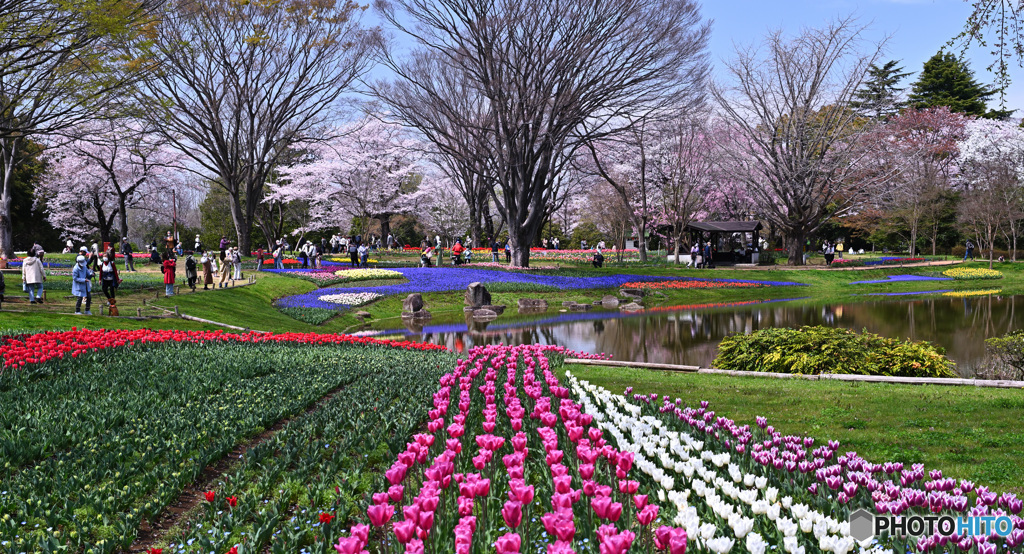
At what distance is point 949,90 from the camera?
66.5m

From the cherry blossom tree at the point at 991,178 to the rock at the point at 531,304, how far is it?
2713cm

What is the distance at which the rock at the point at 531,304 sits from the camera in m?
25.9

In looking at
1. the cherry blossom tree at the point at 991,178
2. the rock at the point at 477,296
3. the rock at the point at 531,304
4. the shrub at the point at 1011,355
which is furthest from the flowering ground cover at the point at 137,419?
the cherry blossom tree at the point at 991,178

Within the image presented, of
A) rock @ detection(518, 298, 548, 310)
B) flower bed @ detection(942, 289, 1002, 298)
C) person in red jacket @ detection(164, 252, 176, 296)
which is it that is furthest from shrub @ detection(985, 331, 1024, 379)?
person in red jacket @ detection(164, 252, 176, 296)

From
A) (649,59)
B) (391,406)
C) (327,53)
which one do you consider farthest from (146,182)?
(391,406)

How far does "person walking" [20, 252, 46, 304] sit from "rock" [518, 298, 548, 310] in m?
14.6

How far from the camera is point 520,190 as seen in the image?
32.6 metres

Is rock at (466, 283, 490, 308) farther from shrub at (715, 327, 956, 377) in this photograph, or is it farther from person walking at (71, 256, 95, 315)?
shrub at (715, 327, 956, 377)

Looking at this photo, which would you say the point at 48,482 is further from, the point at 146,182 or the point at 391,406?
the point at 146,182

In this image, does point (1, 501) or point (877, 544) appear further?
point (1, 501)

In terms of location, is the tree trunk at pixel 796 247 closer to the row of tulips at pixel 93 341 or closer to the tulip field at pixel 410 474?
the row of tulips at pixel 93 341

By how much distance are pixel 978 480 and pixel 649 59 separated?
82.3 ft

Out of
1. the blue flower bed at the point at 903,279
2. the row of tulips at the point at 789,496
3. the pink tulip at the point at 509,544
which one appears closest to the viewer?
the pink tulip at the point at 509,544

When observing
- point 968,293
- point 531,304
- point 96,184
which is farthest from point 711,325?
point 96,184
